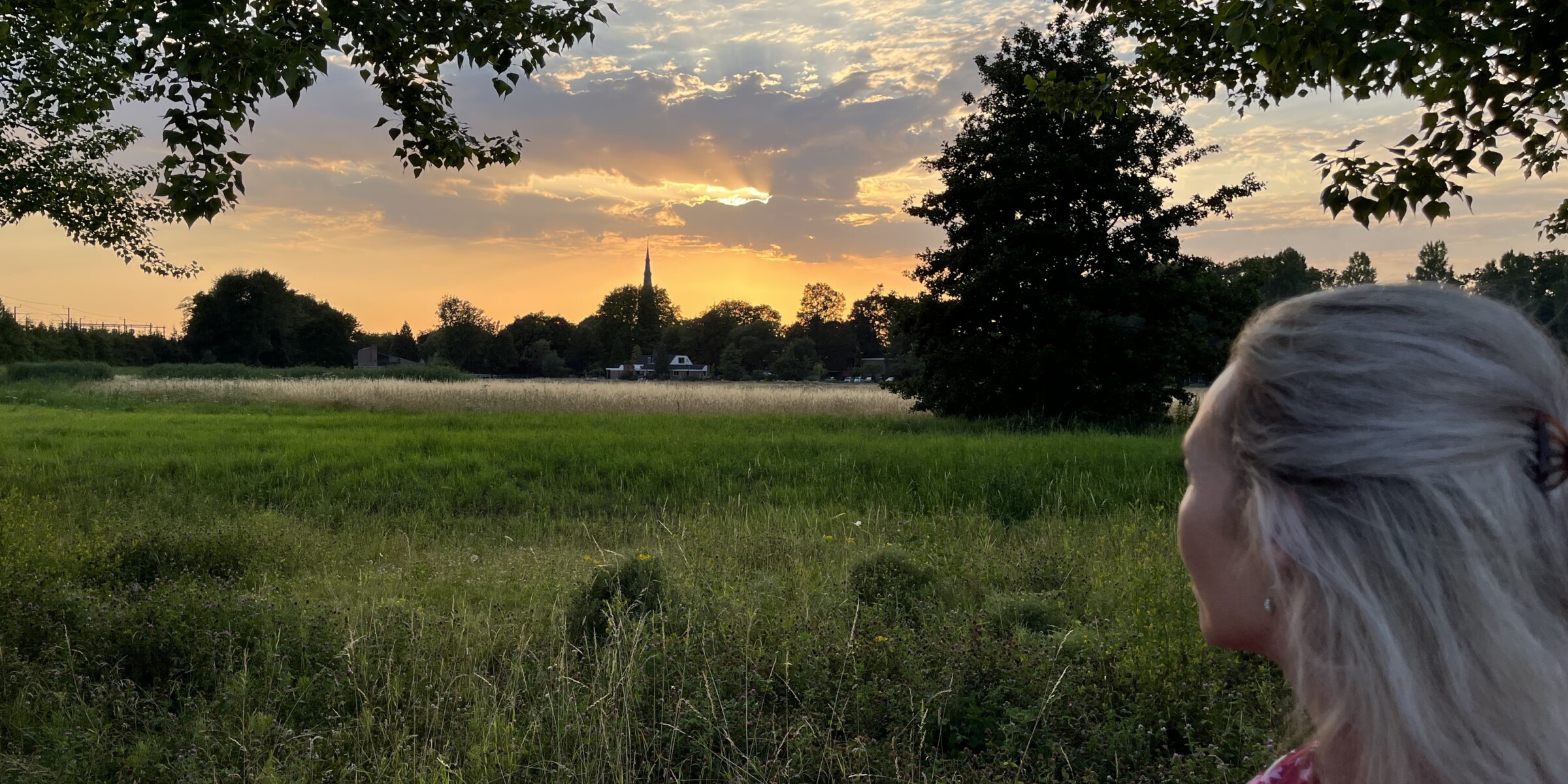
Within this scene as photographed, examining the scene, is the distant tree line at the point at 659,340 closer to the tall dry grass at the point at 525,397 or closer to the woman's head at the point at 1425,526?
the tall dry grass at the point at 525,397

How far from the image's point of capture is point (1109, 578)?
6.33 metres

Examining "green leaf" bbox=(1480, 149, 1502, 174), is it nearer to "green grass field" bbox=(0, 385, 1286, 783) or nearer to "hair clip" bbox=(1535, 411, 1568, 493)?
"green grass field" bbox=(0, 385, 1286, 783)

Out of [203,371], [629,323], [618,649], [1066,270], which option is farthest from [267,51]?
[629,323]

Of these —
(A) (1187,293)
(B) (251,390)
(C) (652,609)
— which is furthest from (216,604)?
(B) (251,390)

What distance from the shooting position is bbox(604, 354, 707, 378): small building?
9519cm

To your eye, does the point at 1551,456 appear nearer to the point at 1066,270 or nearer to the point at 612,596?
the point at 612,596

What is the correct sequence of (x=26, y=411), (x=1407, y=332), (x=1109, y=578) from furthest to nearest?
1. (x=26, y=411)
2. (x=1109, y=578)
3. (x=1407, y=332)

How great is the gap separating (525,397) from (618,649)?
24.0 meters

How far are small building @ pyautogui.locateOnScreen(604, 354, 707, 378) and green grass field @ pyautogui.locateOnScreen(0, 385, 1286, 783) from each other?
84.3 metres

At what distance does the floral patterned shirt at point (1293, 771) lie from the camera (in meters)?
1.24

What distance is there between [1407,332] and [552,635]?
491cm

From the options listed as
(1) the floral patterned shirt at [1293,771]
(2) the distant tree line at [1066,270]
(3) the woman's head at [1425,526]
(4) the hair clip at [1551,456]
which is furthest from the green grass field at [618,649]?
(2) the distant tree line at [1066,270]

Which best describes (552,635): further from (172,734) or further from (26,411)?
(26,411)

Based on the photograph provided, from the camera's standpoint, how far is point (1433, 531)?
35.6 inches
